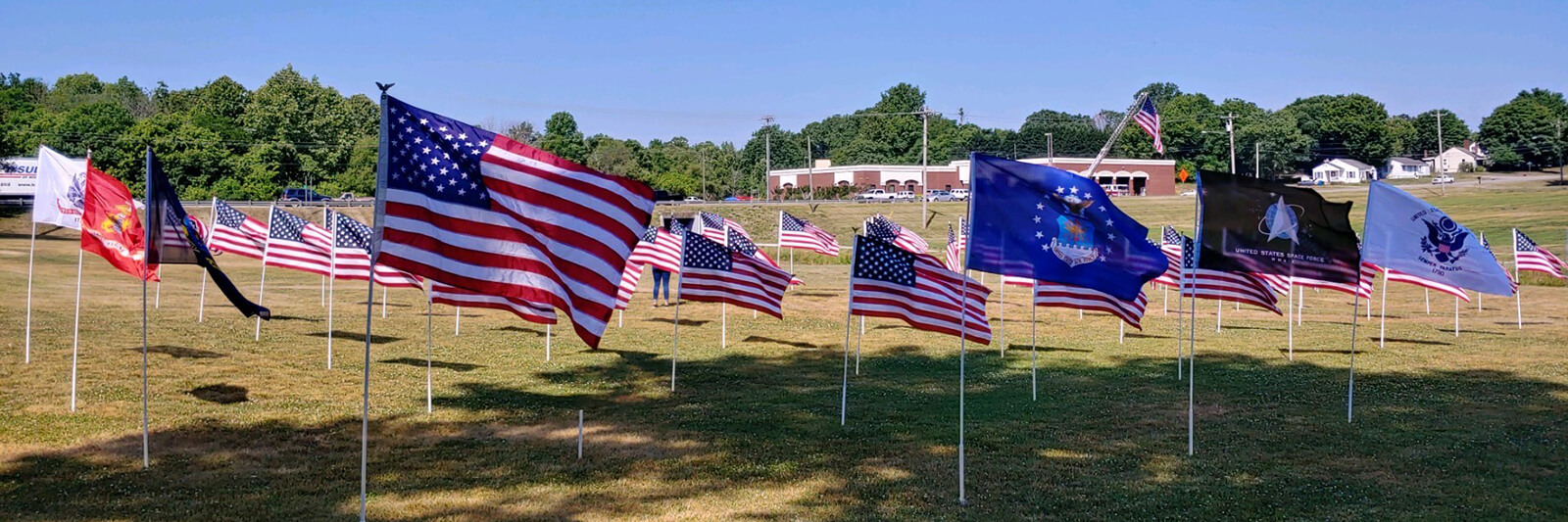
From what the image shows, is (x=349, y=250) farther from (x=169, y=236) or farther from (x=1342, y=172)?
(x=1342, y=172)

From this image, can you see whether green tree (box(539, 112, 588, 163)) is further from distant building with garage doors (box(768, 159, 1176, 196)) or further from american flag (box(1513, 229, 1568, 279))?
american flag (box(1513, 229, 1568, 279))

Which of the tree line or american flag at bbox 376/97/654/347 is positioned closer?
american flag at bbox 376/97/654/347

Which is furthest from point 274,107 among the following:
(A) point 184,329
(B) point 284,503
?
(B) point 284,503

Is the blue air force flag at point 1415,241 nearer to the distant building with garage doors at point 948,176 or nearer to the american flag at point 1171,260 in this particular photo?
the american flag at point 1171,260

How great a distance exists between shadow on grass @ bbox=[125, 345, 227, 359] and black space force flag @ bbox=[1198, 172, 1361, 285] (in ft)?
52.8

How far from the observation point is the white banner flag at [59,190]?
56.5 ft

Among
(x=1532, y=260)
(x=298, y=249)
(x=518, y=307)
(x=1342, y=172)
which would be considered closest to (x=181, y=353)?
(x=298, y=249)

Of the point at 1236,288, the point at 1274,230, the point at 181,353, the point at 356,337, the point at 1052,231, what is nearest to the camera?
the point at 1052,231

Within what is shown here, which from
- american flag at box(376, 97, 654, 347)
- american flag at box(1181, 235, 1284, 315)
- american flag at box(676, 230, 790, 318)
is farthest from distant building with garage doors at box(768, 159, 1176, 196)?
american flag at box(376, 97, 654, 347)

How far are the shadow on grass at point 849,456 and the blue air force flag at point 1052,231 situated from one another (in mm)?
2130

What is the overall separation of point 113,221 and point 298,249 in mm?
6871

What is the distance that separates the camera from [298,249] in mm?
22859

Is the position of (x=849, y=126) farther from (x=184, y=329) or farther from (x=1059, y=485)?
(x=1059, y=485)

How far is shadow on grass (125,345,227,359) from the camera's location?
70.8 ft
